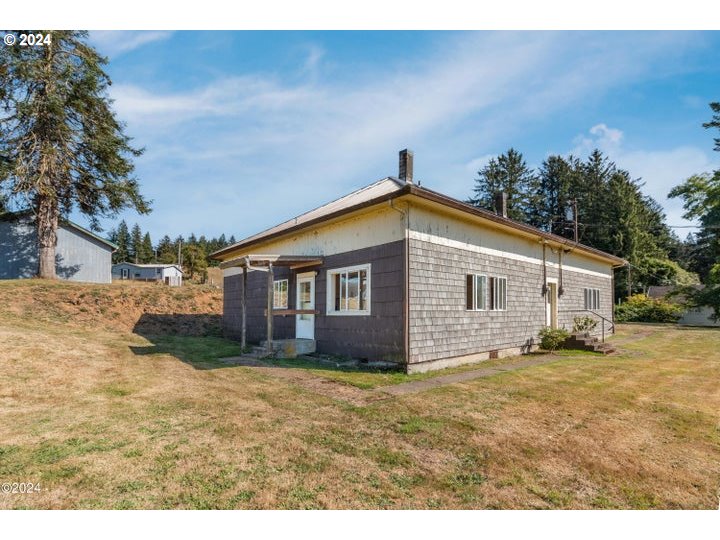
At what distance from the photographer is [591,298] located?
1741 cm

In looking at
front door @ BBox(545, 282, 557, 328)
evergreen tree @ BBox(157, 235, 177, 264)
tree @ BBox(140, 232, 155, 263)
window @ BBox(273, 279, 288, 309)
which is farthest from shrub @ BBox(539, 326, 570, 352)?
tree @ BBox(140, 232, 155, 263)

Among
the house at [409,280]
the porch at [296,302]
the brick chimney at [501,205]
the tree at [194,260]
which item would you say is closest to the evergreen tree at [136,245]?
the tree at [194,260]

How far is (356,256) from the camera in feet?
33.7

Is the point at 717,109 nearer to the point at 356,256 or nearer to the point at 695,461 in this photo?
the point at 356,256

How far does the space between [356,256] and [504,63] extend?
5.26 metres

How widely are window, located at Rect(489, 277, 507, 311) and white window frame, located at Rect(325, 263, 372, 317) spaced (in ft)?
12.5

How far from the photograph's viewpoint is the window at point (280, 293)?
13.5m

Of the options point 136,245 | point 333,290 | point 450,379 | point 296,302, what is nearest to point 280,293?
point 296,302

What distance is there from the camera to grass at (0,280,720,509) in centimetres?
337

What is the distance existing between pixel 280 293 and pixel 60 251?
824 inches

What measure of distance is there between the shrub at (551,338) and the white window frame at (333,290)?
22.3 feet

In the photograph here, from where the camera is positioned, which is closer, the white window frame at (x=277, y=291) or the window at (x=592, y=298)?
the white window frame at (x=277, y=291)

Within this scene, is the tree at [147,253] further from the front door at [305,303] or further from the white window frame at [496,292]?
the white window frame at [496,292]

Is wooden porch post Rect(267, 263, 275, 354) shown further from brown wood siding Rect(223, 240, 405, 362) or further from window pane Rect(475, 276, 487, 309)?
window pane Rect(475, 276, 487, 309)
